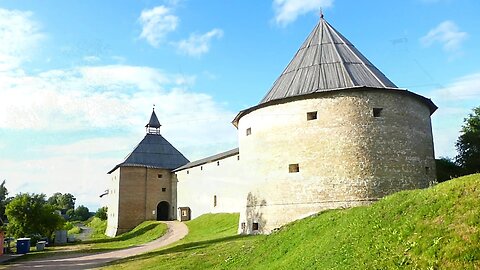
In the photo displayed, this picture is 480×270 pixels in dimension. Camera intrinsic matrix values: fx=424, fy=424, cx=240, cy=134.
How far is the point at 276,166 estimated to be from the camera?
15891 mm

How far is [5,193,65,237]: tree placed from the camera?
26.3 metres

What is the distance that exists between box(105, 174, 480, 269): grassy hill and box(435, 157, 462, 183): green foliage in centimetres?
1020

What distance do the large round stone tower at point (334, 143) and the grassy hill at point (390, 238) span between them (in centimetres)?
301

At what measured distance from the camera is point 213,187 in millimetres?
27344

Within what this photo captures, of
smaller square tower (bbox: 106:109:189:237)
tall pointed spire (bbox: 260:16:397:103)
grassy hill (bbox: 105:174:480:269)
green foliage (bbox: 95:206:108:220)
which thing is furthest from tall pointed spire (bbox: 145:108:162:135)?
grassy hill (bbox: 105:174:480:269)

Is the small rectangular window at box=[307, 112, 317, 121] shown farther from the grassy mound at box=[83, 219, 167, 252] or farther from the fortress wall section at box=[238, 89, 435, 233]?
the grassy mound at box=[83, 219, 167, 252]

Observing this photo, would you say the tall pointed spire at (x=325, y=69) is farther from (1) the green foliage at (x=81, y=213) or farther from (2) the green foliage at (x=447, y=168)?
(1) the green foliage at (x=81, y=213)

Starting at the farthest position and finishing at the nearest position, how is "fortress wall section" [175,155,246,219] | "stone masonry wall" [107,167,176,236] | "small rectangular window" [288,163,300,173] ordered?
"stone masonry wall" [107,167,176,236], "fortress wall section" [175,155,246,219], "small rectangular window" [288,163,300,173]

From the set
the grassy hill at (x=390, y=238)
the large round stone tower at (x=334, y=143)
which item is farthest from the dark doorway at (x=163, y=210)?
the grassy hill at (x=390, y=238)

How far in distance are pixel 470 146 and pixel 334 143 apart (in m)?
10.4

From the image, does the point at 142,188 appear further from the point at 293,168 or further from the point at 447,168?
the point at 447,168

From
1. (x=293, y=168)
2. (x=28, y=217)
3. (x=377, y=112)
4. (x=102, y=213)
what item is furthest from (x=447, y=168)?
(x=102, y=213)

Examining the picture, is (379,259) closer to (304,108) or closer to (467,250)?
(467,250)

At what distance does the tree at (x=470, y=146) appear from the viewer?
20.7 metres
